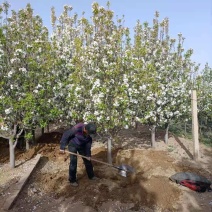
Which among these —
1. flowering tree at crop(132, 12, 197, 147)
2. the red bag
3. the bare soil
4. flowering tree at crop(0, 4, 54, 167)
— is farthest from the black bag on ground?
flowering tree at crop(0, 4, 54, 167)

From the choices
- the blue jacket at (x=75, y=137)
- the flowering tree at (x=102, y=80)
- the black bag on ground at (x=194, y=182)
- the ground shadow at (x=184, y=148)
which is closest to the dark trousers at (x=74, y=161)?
the blue jacket at (x=75, y=137)

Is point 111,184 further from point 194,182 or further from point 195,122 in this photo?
point 195,122

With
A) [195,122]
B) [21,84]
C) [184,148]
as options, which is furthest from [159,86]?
[21,84]

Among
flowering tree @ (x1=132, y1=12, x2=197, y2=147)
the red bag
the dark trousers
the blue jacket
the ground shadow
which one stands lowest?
the red bag

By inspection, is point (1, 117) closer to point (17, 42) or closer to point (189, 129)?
point (17, 42)

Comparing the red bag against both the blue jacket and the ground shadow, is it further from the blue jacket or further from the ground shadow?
the ground shadow

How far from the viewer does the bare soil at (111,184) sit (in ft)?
25.7

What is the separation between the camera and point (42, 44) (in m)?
11.0

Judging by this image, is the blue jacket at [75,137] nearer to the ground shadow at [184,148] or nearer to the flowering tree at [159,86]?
the flowering tree at [159,86]

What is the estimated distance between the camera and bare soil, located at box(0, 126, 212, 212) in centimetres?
783

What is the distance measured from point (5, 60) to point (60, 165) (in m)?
4.79

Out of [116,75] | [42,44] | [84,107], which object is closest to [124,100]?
[116,75]

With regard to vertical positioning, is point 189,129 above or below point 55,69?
below

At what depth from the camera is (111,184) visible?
9070mm
